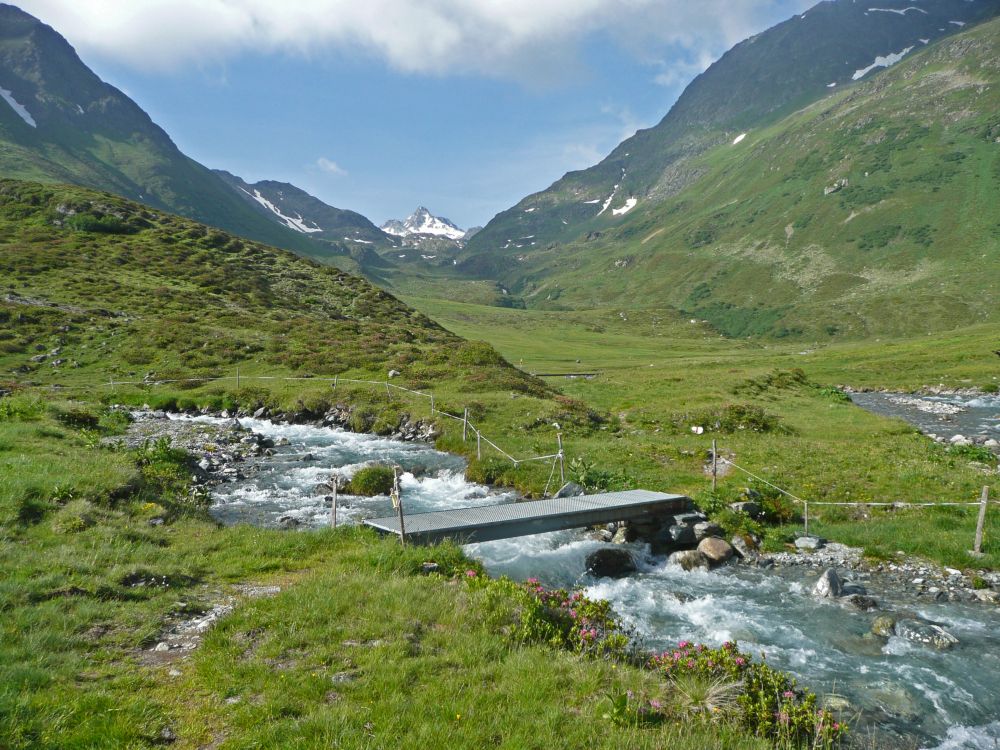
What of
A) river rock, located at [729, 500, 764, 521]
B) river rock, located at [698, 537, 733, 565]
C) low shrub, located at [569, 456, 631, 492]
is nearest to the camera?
river rock, located at [698, 537, 733, 565]

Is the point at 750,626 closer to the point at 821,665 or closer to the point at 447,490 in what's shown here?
the point at 821,665

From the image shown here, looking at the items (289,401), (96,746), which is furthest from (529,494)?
(289,401)

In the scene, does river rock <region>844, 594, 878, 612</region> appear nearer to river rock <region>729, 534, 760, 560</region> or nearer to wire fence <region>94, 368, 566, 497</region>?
river rock <region>729, 534, 760, 560</region>

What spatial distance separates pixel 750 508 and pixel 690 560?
4.67 m

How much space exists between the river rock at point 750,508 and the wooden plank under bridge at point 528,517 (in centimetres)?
177

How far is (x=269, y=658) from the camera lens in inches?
347

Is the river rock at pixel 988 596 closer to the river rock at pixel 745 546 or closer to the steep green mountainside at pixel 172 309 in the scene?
the river rock at pixel 745 546

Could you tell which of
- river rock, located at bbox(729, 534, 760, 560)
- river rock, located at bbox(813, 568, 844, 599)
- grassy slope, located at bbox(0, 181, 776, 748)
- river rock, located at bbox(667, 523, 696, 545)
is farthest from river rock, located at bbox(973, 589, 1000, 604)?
grassy slope, located at bbox(0, 181, 776, 748)

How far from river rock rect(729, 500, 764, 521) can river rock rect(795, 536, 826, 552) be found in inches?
82.5

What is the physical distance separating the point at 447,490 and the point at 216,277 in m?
88.7

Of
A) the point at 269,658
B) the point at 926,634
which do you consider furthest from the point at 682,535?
the point at 269,658

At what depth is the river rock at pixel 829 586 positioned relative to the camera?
1545 centimetres

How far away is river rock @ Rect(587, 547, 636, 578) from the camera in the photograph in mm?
17797

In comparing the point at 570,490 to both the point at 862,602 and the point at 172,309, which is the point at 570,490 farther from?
the point at 172,309
